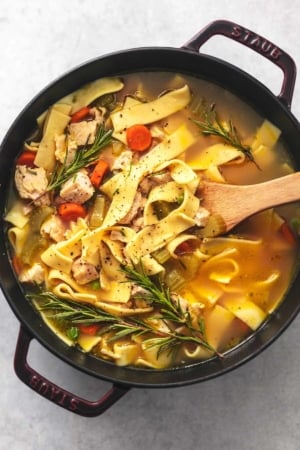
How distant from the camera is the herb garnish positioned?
3.90 m

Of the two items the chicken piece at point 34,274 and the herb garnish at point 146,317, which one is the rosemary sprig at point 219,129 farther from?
the chicken piece at point 34,274

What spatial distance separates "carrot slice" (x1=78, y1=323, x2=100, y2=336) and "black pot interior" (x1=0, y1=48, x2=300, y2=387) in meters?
0.12

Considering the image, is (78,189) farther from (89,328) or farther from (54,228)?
(89,328)

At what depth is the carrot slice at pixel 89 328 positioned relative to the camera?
401 centimetres

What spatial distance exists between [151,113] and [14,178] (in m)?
0.82

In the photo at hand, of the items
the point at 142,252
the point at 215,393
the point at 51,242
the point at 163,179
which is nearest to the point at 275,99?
the point at 163,179

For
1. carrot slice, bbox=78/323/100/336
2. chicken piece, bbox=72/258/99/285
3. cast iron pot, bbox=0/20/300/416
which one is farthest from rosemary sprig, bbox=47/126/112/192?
carrot slice, bbox=78/323/100/336

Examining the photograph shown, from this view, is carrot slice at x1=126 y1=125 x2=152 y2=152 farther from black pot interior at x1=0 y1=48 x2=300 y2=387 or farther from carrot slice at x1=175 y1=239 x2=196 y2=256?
carrot slice at x1=175 y1=239 x2=196 y2=256

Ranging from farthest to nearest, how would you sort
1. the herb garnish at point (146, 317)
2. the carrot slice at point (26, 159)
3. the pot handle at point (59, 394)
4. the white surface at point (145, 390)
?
the white surface at point (145, 390) < the carrot slice at point (26, 159) < the herb garnish at point (146, 317) < the pot handle at point (59, 394)

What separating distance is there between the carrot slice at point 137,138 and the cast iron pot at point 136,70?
1.12ft

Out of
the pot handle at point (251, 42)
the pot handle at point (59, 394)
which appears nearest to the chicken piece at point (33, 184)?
the pot handle at point (59, 394)

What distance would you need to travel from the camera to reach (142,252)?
398 centimetres

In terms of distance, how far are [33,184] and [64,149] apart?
0.84 feet

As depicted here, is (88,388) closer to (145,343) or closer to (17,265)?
(145,343)
